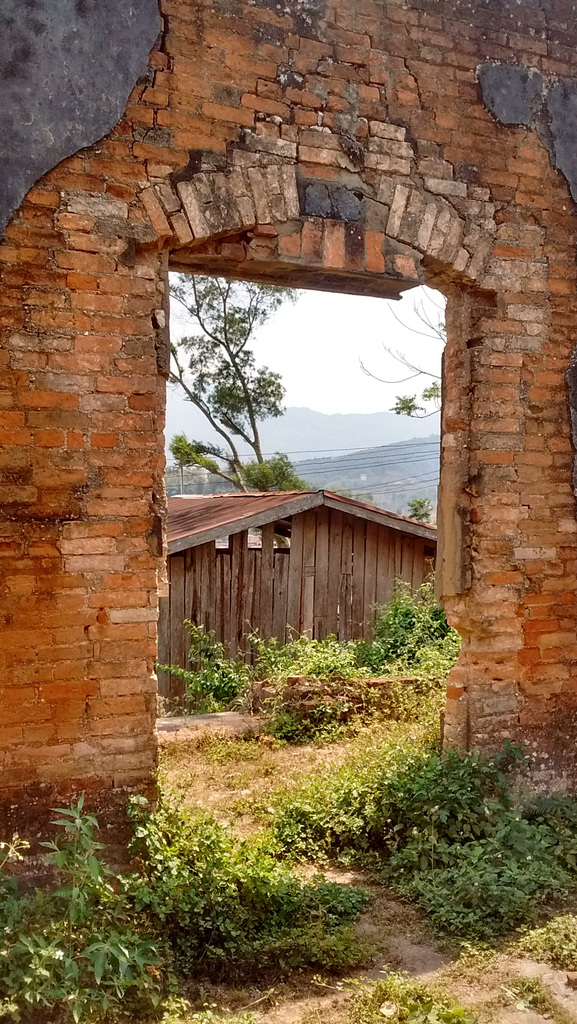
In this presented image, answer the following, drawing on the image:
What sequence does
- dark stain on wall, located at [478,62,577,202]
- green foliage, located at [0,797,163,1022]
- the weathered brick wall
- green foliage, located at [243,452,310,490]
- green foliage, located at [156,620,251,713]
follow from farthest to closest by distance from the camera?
1. green foliage, located at [243,452,310,490]
2. green foliage, located at [156,620,251,713]
3. dark stain on wall, located at [478,62,577,202]
4. the weathered brick wall
5. green foliage, located at [0,797,163,1022]

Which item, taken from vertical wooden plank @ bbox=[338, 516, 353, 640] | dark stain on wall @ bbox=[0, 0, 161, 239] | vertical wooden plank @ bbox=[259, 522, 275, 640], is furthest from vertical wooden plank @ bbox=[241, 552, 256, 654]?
dark stain on wall @ bbox=[0, 0, 161, 239]

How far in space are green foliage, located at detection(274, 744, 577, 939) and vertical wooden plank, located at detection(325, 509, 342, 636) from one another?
5.37m

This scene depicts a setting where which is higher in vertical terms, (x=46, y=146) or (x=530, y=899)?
(x=46, y=146)

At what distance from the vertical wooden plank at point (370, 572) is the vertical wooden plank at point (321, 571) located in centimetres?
56

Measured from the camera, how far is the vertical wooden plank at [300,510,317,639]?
1017 centimetres

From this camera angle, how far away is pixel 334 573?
1035 cm

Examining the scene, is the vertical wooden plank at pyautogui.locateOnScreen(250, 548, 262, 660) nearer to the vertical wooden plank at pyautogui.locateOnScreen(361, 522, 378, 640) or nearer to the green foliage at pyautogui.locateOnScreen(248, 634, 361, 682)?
the green foliage at pyautogui.locateOnScreen(248, 634, 361, 682)

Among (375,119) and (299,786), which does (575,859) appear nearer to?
(299,786)

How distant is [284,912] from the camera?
3674 mm

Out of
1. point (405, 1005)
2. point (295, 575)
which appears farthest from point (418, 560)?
point (405, 1005)

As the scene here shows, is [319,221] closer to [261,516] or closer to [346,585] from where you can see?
[261,516]

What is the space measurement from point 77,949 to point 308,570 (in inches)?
283

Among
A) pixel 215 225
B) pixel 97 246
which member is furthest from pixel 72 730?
pixel 215 225

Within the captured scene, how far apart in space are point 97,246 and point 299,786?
337cm
